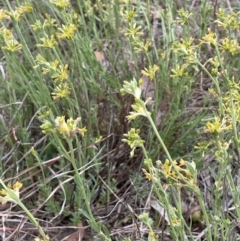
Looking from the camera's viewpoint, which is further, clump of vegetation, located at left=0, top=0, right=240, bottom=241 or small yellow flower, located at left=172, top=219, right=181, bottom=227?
clump of vegetation, located at left=0, top=0, right=240, bottom=241

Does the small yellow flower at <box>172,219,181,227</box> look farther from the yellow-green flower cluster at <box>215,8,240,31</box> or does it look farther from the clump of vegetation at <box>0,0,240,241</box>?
the yellow-green flower cluster at <box>215,8,240,31</box>

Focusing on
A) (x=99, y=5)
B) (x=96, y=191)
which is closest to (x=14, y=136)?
(x=96, y=191)

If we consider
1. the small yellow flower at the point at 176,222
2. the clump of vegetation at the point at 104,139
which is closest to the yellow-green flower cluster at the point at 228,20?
the clump of vegetation at the point at 104,139

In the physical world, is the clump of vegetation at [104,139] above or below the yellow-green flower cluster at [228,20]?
below

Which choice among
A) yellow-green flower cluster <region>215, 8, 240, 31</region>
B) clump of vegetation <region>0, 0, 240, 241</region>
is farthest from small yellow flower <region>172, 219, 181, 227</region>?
yellow-green flower cluster <region>215, 8, 240, 31</region>

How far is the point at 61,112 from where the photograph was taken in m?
1.87

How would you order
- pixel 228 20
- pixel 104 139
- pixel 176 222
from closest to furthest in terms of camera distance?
1. pixel 176 222
2. pixel 228 20
3. pixel 104 139

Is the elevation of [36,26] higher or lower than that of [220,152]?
higher

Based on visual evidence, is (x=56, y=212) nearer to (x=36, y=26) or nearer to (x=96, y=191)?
(x=96, y=191)

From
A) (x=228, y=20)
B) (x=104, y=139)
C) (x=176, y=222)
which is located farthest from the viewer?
(x=104, y=139)

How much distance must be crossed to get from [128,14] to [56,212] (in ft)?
2.16

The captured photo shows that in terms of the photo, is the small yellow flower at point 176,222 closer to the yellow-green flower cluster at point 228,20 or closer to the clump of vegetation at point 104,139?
the clump of vegetation at point 104,139

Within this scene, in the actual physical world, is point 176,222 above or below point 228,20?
below

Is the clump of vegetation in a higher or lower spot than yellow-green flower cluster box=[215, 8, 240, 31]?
lower
